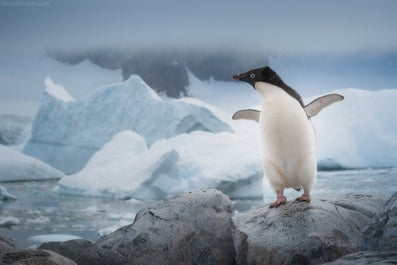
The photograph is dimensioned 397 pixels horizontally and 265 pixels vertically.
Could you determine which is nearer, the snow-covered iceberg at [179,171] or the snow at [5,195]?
the snow at [5,195]

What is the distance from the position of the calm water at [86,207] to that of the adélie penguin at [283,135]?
5.42 meters

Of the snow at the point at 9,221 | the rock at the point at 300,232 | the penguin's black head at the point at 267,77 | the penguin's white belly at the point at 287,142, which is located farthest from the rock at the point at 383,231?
the snow at the point at 9,221

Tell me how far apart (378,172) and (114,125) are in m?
6.12

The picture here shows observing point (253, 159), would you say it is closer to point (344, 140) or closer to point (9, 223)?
point (344, 140)

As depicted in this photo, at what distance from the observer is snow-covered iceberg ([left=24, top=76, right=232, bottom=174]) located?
11.6 meters

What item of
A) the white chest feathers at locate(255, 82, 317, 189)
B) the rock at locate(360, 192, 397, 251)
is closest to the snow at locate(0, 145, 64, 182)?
the white chest feathers at locate(255, 82, 317, 189)

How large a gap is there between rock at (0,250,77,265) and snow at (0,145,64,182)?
30.2 ft

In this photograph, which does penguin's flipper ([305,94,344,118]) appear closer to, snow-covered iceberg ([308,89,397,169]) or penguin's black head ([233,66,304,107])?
penguin's black head ([233,66,304,107])

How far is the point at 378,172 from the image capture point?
365 inches

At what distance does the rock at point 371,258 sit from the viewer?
1281 mm

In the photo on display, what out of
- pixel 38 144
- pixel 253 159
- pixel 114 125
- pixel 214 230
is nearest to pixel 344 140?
pixel 253 159

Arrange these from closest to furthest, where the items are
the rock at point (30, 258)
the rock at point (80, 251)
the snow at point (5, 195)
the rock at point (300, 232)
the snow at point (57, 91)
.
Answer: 1. the rock at point (30, 258)
2. the rock at point (300, 232)
3. the rock at point (80, 251)
4. the snow at point (5, 195)
5. the snow at point (57, 91)

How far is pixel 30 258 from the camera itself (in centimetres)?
165

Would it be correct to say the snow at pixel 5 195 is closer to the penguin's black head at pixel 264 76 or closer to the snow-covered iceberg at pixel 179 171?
the snow-covered iceberg at pixel 179 171
